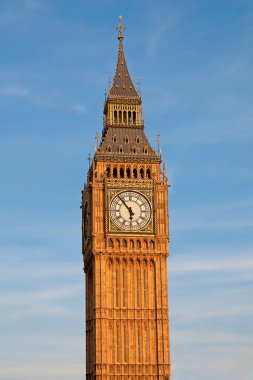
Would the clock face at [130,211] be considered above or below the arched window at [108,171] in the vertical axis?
below

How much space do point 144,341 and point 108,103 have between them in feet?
84.3

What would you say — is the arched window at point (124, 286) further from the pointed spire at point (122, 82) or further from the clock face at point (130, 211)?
the pointed spire at point (122, 82)

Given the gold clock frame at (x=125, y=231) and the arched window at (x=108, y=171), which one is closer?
the gold clock frame at (x=125, y=231)

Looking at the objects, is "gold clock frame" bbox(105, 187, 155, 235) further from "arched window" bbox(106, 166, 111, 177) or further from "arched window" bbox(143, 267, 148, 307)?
"arched window" bbox(143, 267, 148, 307)

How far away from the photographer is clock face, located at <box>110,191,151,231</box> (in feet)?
289

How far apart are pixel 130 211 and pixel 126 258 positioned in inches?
184

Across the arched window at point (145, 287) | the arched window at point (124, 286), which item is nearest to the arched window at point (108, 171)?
the arched window at point (124, 286)

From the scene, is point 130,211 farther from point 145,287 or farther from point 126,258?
point 145,287

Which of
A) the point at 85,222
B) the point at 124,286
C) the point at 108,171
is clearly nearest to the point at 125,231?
the point at 124,286

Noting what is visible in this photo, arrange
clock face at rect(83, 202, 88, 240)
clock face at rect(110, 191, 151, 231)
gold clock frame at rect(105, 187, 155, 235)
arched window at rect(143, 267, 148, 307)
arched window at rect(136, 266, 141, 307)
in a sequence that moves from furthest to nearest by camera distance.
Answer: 1. clock face at rect(83, 202, 88, 240)
2. clock face at rect(110, 191, 151, 231)
3. gold clock frame at rect(105, 187, 155, 235)
4. arched window at rect(143, 267, 148, 307)
5. arched window at rect(136, 266, 141, 307)

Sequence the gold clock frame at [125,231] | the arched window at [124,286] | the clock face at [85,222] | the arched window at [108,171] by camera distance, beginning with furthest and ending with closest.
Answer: the clock face at [85,222]
the arched window at [108,171]
the gold clock frame at [125,231]
the arched window at [124,286]

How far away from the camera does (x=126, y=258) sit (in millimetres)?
87188

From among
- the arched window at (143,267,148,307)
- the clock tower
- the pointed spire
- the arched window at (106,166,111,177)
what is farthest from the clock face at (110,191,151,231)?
the pointed spire

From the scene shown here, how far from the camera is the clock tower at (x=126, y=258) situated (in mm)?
84625
